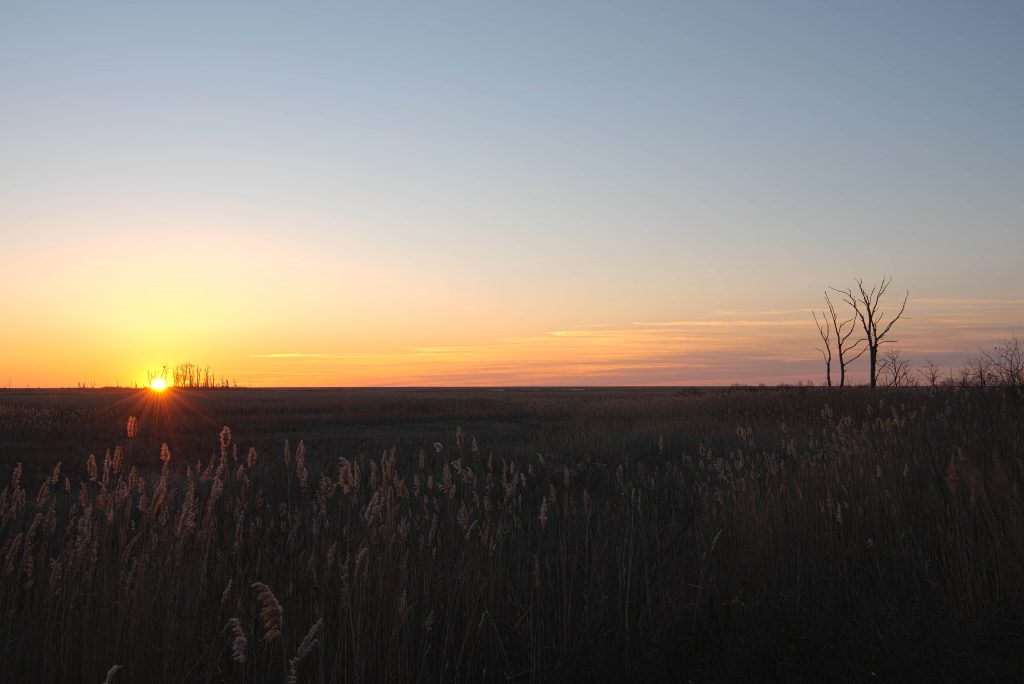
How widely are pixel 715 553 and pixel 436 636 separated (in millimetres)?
2118

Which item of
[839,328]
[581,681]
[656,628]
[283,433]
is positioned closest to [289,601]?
[581,681]

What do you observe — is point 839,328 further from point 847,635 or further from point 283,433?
point 847,635

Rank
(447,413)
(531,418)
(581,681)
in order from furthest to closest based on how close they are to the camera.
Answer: (447,413) → (531,418) → (581,681)

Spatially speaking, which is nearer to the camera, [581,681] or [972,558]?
[581,681]

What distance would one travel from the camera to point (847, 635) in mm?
3180

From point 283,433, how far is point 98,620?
60.3ft

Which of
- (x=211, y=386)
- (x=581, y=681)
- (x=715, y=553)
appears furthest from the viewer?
(x=211, y=386)

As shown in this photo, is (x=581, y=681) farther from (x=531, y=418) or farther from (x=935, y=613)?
(x=531, y=418)

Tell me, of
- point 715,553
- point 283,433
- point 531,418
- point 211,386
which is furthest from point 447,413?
point 211,386

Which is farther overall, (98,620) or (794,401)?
(794,401)

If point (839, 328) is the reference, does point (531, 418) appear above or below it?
below

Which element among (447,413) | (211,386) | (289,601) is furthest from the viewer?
(211,386)

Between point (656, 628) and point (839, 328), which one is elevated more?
point (839, 328)

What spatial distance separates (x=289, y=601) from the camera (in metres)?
3.16
